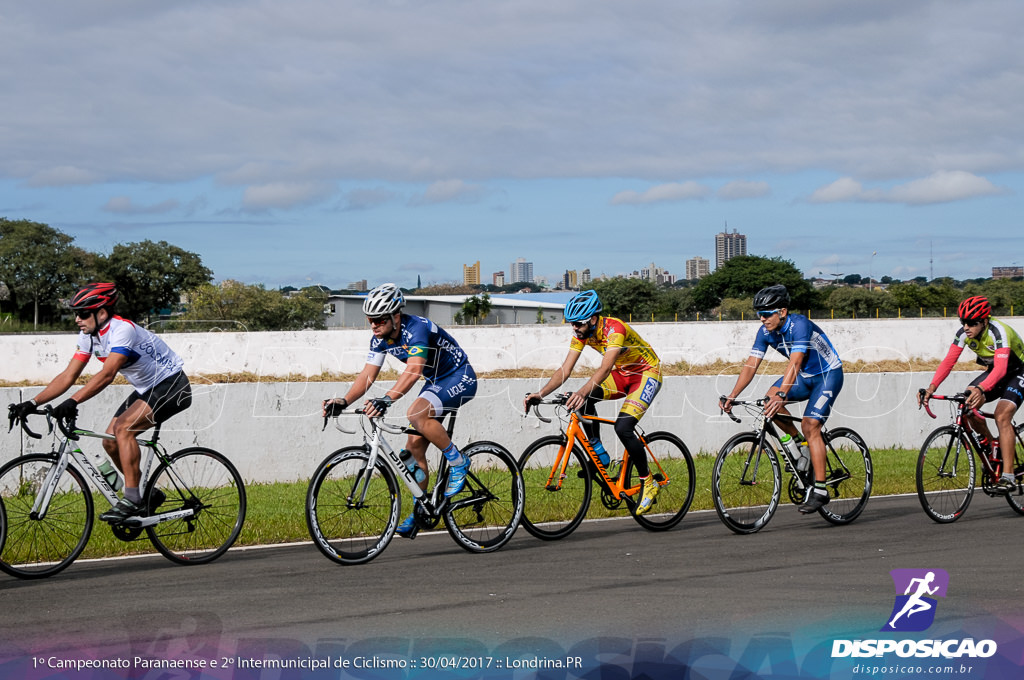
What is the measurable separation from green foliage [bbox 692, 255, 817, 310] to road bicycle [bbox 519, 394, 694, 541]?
91024 millimetres

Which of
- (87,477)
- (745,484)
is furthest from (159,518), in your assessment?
(745,484)

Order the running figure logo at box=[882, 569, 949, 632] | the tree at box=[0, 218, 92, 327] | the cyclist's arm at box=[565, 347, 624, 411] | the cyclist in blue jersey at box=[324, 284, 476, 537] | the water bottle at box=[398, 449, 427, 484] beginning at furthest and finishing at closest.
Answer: the tree at box=[0, 218, 92, 327] → the cyclist's arm at box=[565, 347, 624, 411] → the water bottle at box=[398, 449, 427, 484] → the cyclist in blue jersey at box=[324, 284, 476, 537] → the running figure logo at box=[882, 569, 949, 632]

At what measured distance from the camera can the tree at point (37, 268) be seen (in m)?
77.4

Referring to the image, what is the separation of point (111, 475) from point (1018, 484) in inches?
312

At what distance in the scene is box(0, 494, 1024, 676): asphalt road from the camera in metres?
5.73

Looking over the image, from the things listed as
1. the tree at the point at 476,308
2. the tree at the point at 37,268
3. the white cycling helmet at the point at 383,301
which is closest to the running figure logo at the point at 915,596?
the white cycling helmet at the point at 383,301

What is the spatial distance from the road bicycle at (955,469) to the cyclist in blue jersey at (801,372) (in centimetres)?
89

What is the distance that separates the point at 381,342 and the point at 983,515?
19.5 feet

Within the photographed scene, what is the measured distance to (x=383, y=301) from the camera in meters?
7.82

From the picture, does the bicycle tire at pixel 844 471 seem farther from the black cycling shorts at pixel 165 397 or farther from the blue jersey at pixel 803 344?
the black cycling shorts at pixel 165 397

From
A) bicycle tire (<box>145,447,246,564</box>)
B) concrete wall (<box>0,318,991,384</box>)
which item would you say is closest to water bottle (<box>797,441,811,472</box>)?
bicycle tire (<box>145,447,246,564</box>)

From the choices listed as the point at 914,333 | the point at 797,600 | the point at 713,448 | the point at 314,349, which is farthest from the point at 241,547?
the point at 914,333

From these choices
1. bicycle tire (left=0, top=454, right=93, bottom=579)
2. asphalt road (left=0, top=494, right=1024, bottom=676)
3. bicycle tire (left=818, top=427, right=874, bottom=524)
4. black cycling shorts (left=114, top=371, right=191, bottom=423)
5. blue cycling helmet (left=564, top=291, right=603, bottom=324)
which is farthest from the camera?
bicycle tire (left=818, top=427, right=874, bottom=524)

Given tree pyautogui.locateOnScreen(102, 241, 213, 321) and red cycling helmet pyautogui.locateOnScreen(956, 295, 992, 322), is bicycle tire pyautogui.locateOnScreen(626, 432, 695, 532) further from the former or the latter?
tree pyautogui.locateOnScreen(102, 241, 213, 321)
